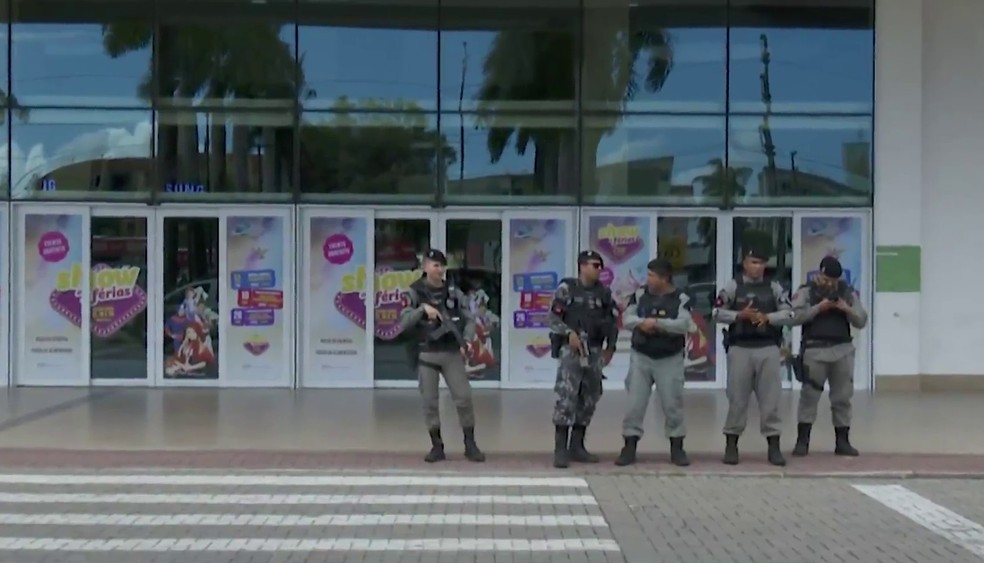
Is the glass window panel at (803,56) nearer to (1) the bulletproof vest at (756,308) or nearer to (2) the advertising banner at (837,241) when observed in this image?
A: (2) the advertising banner at (837,241)

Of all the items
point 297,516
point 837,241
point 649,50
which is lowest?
point 297,516

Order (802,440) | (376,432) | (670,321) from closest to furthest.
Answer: (670,321)
(802,440)
(376,432)

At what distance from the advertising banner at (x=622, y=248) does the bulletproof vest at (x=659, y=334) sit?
529 centimetres

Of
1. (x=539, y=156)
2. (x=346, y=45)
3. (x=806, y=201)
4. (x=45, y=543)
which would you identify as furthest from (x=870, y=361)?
(x=45, y=543)

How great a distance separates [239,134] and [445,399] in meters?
4.65

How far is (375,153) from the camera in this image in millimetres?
15484

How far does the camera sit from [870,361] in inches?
607

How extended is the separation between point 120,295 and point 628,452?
826cm

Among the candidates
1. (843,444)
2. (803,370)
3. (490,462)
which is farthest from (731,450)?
(490,462)

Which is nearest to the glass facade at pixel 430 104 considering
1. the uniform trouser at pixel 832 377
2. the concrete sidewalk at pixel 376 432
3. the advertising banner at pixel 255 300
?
the advertising banner at pixel 255 300

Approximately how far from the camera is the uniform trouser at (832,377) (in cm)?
1055

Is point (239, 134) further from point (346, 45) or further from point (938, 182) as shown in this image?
point (938, 182)

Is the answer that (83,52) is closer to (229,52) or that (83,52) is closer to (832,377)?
(229,52)

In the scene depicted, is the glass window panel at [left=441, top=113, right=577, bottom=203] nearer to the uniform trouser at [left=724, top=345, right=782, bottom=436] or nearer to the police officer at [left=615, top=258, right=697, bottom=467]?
the police officer at [left=615, top=258, right=697, bottom=467]
